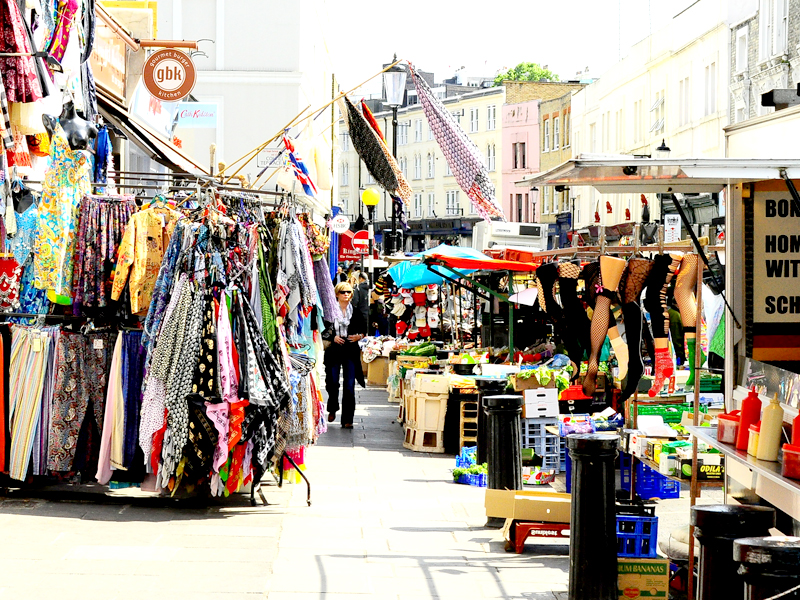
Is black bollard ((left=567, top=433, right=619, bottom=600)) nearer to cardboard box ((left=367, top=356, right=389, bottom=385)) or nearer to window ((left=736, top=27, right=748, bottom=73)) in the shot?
cardboard box ((left=367, top=356, right=389, bottom=385))

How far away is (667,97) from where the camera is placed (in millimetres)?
35531

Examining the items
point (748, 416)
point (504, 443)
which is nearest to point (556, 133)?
point (504, 443)

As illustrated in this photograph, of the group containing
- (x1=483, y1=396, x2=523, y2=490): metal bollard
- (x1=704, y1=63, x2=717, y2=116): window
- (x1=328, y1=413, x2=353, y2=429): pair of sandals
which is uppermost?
(x1=704, y1=63, x2=717, y2=116): window

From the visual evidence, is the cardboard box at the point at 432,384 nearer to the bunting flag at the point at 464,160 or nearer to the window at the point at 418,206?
the bunting flag at the point at 464,160

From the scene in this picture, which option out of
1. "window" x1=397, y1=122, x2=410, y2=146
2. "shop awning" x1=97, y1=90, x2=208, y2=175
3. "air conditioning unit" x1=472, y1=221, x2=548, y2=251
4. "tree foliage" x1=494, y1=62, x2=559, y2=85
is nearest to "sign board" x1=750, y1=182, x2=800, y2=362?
"shop awning" x1=97, y1=90, x2=208, y2=175

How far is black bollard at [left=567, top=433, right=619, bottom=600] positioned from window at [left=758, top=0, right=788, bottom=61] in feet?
76.5

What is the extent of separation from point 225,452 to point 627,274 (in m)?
3.34

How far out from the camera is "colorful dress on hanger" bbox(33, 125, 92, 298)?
802cm

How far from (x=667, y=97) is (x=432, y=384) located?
2517cm

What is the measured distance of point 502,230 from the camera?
22.9 metres

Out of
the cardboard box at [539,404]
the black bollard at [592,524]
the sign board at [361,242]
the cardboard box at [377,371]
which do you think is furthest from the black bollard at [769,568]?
the sign board at [361,242]

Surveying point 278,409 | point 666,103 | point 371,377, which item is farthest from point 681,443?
point 666,103

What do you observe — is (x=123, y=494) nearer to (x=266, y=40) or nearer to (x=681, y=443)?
(x=681, y=443)

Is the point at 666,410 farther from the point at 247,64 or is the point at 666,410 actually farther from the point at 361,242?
the point at 247,64
